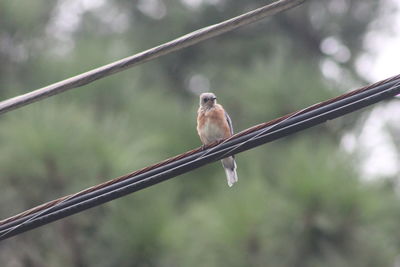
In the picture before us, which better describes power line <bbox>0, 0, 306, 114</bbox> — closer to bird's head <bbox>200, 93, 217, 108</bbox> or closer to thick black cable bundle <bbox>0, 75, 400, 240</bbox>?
thick black cable bundle <bbox>0, 75, 400, 240</bbox>

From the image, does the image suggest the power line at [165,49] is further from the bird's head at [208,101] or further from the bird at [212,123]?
the bird's head at [208,101]

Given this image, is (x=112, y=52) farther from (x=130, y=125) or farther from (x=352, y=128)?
(x=352, y=128)

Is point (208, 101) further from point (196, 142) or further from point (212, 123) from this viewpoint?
point (196, 142)

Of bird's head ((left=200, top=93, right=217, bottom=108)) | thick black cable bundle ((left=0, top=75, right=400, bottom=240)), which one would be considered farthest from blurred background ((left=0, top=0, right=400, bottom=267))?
thick black cable bundle ((left=0, top=75, right=400, bottom=240))

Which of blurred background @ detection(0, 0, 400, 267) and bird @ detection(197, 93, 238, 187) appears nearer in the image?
bird @ detection(197, 93, 238, 187)

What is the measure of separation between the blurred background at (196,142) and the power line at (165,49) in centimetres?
368

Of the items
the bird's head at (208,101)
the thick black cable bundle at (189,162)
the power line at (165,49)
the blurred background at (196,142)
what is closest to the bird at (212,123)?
the bird's head at (208,101)

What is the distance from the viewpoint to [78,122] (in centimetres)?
805

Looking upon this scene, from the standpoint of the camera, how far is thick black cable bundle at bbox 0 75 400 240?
3752mm

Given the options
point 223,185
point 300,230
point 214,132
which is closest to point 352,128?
point 223,185

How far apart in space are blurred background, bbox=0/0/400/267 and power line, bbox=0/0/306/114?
3681 mm

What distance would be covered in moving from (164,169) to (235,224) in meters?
3.78

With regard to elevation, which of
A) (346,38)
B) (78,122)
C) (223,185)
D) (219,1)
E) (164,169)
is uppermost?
(219,1)

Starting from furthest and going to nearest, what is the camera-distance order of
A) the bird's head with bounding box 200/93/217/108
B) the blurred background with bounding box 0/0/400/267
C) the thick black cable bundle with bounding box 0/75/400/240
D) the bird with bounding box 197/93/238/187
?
1. the blurred background with bounding box 0/0/400/267
2. the bird's head with bounding box 200/93/217/108
3. the bird with bounding box 197/93/238/187
4. the thick black cable bundle with bounding box 0/75/400/240
